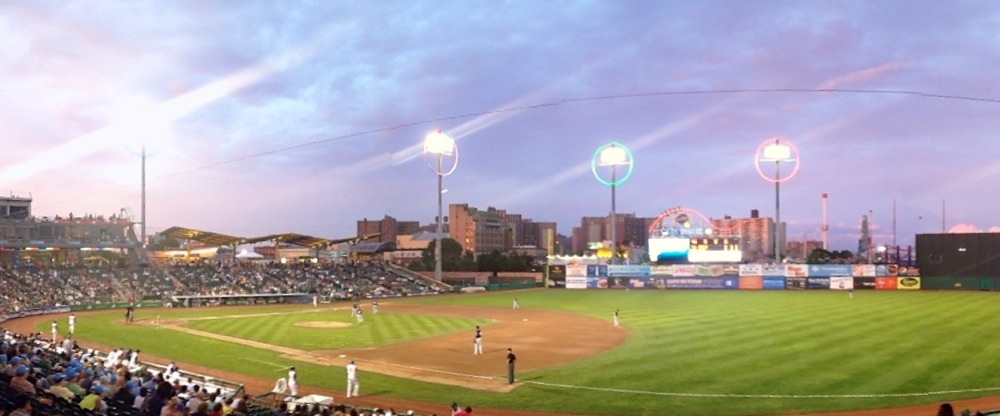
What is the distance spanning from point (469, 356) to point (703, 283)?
5415cm

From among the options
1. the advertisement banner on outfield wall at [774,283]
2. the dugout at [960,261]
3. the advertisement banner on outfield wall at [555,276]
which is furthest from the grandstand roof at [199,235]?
the dugout at [960,261]

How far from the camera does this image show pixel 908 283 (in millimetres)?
71875

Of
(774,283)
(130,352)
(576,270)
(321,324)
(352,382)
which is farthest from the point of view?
(576,270)

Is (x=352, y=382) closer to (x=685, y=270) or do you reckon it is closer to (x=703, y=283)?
(x=703, y=283)

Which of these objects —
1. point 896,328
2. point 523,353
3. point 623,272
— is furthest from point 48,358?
point 623,272

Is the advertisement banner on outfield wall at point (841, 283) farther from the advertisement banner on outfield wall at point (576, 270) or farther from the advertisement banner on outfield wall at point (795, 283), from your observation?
the advertisement banner on outfield wall at point (576, 270)

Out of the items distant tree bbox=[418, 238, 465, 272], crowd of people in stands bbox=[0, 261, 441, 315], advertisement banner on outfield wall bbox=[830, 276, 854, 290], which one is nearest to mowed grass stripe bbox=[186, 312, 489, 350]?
crowd of people in stands bbox=[0, 261, 441, 315]

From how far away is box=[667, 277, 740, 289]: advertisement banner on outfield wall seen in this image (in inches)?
3051

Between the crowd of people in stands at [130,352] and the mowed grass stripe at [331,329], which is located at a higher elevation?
the crowd of people in stands at [130,352]

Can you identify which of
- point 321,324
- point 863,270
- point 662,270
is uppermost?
point 863,270

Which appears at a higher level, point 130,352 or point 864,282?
point 130,352

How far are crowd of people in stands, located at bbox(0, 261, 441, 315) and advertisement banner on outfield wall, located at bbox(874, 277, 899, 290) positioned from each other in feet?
154

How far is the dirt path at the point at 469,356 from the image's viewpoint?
68.5 feet

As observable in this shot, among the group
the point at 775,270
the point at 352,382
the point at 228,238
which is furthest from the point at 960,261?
the point at 228,238
